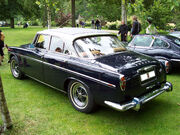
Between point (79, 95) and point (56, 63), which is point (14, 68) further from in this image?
point (79, 95)

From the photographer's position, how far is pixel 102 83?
3463 millimetres

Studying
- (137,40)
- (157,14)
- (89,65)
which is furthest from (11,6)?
(89,65)

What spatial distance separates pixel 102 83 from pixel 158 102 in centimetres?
197

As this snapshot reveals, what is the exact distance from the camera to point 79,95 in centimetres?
416

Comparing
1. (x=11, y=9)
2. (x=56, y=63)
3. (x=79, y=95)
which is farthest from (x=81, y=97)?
(x=11, y=9)

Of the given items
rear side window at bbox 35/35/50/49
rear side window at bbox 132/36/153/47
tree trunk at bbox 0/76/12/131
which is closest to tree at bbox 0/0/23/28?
rear side window at bbox 132/36/153/47

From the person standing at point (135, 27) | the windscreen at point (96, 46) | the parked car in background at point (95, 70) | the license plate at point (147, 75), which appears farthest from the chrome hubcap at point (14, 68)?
the person standing at point (135, 27)

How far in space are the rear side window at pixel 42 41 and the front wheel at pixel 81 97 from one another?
57.4 inches

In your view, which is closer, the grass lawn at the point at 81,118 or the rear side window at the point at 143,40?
the grass lawn at the point at 81,118

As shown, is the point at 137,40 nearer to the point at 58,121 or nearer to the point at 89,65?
the point at 89,65

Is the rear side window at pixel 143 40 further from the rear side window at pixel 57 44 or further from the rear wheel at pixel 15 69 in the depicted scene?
the rear wheel at pixel 15 69

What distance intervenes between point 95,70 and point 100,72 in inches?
5.3

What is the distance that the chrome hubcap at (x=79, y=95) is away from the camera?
160 inches

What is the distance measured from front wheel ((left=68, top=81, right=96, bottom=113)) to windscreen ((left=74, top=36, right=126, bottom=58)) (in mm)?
688
